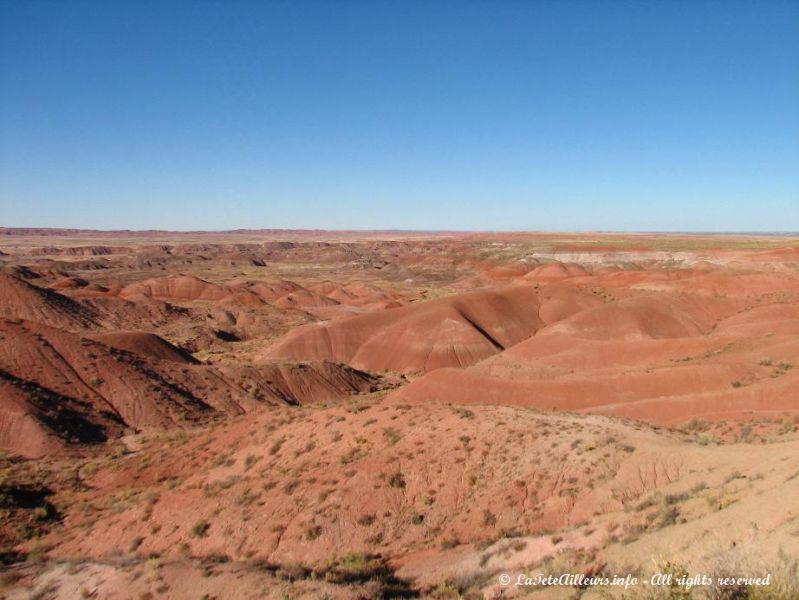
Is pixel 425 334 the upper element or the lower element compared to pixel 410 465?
lower

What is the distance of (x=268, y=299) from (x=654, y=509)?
86.0 meters

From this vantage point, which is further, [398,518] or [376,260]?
[376,260]

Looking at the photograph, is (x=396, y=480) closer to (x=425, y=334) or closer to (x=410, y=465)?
(x=410, y=465)

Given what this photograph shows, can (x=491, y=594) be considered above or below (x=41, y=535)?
above

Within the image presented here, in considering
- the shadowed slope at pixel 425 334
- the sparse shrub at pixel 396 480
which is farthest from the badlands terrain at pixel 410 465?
the shadowed slope at pixel 425 334

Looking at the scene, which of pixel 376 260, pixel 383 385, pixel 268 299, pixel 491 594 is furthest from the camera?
pixel 376 260

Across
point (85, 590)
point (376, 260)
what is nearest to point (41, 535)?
point (85, 590)

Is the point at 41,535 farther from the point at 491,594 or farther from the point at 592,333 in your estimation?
the point at 592,333

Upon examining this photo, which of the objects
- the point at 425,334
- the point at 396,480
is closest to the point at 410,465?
the point at 396,480

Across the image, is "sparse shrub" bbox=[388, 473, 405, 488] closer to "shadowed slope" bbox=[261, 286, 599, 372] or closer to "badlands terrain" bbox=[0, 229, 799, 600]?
"badlands terrain" bbox=[0, 229, 799, 600]

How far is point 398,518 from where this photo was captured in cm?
1416

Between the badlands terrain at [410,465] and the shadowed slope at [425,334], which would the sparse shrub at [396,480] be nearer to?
the badlands terrain at [410,465]

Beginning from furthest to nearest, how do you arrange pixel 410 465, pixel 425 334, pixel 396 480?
pixel 425 334 → pixel 410 465 → pixel 396 480

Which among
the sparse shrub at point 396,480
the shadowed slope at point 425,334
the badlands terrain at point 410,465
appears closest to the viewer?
the badlands terrain at point 410,465
